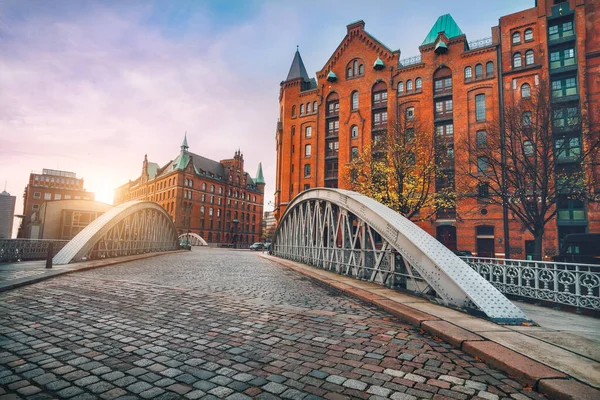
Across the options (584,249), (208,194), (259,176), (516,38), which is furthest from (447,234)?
(259,176)

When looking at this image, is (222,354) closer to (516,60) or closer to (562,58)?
(516,60)

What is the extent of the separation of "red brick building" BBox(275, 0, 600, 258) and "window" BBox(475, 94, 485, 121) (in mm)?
84

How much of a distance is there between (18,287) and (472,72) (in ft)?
114

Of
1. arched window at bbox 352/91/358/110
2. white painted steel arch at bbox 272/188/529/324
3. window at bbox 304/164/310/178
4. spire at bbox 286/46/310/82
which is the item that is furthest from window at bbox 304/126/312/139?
white painted steel arch at bbox 272/188/529/324

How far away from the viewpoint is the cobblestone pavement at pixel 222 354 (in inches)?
106

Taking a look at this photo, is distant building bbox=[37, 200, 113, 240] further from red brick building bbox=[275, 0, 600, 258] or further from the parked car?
the parked car

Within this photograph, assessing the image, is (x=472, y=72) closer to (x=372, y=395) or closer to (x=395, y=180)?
(x=395, y=180)

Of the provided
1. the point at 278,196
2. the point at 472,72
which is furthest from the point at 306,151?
the point at 472,72

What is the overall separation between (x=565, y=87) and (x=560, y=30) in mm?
5022

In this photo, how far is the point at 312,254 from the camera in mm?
15039

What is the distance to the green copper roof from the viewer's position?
34.6 metres

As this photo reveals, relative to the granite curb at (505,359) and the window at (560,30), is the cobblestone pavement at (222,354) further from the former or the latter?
the window at (560,30)

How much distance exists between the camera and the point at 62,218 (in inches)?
1156

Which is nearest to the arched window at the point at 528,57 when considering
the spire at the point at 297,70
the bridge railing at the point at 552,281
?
the spire at the point at 297,70
